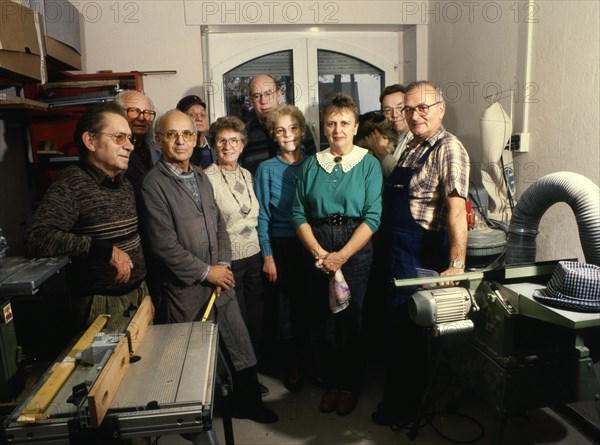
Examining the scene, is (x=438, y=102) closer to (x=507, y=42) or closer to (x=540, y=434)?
(x=507, y=42)

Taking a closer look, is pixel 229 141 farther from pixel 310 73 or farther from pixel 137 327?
pixel 310 73

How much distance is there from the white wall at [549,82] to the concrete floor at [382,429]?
32.4 inches

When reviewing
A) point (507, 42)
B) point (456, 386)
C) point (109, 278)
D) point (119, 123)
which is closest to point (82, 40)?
point (119, 123)

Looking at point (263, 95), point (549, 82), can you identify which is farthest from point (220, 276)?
point (549, 82)

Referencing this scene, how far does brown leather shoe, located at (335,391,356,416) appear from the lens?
2.45 metres

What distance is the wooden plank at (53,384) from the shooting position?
3.73ft

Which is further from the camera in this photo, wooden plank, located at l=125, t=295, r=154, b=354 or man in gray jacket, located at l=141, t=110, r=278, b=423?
man in gray jacket, located at l=141, t=110, r=278, b=423

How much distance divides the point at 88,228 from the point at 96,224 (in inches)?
1.2

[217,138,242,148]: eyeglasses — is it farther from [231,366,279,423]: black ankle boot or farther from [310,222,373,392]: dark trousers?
[231,366,279,423]: black ankle boot

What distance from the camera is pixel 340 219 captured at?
7.54 ft

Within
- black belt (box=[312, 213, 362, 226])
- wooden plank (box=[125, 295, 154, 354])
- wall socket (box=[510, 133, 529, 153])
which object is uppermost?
wall socket (box=[510, 133, 529, 153])

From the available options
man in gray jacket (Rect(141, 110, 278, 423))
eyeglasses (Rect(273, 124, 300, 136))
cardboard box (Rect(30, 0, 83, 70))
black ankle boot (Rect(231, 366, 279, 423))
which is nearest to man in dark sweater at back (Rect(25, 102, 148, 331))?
man in gray jacket (Rect(141, 110, 278, 423))

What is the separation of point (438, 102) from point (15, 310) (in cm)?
202

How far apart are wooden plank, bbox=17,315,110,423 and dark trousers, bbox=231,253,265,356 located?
97 centimetres
